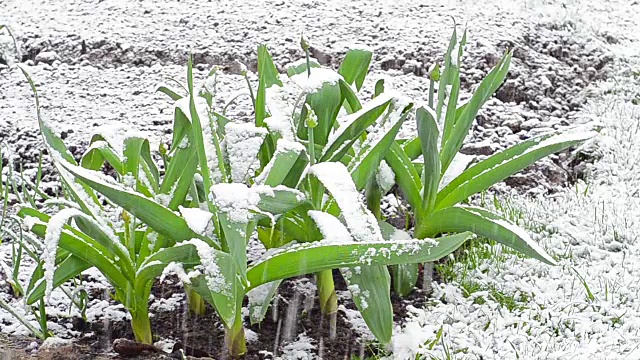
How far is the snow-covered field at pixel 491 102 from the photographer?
7.10ft

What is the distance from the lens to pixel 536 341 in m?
2.08

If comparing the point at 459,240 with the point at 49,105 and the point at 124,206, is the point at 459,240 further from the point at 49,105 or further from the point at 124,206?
the point at 49,105

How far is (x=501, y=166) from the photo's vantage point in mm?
2205

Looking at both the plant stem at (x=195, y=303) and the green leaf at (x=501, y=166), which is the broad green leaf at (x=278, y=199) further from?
the green leaf at (x=501, y=166)

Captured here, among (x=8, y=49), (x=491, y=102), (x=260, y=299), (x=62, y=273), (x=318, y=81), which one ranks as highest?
(x=8, y=49)

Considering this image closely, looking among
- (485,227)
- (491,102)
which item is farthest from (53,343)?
(491,102)

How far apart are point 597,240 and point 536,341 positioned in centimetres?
68

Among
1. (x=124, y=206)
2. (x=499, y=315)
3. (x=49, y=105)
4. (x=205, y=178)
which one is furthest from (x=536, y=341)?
(x=49, y=105)

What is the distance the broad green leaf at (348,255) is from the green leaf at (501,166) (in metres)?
0.47

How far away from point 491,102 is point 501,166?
5.57 feet

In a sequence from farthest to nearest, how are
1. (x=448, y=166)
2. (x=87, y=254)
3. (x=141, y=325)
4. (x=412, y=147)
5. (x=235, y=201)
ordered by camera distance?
(x=412, y=147), (x=448, y=166), (x=141, y=325), (x=87, y=254), (x=235, y=201)

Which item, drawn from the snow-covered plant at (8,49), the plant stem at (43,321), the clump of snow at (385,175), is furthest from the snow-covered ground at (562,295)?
the snow-covered plant at (8,49)

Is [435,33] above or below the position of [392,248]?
above

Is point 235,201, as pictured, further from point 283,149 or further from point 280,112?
point 280,112
